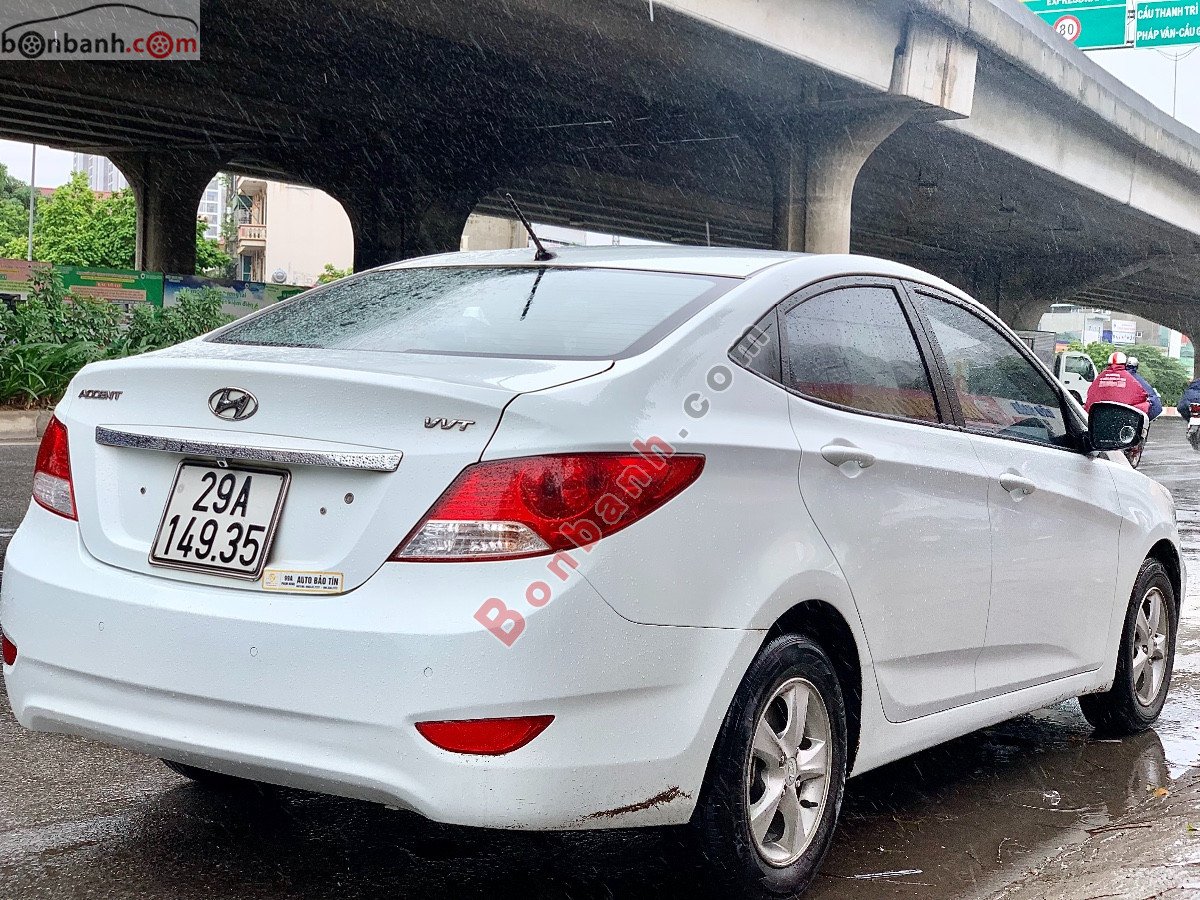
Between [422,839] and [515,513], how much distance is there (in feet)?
4.23

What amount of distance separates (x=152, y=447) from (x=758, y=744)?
1467 mm

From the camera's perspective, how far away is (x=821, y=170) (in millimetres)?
25703

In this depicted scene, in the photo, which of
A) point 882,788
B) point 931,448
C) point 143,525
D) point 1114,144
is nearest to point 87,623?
→ point 143,525

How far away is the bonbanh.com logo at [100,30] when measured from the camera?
877 inches

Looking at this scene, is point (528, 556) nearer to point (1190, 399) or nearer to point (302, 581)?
point (302, 581)

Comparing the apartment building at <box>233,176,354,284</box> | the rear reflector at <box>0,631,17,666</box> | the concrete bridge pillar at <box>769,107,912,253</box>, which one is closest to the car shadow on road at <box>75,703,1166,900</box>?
the rear reflector at <box>0,631,17,666</box>

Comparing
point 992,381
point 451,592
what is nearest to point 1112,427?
point 992,381

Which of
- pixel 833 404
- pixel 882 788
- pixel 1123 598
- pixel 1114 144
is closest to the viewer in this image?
pixel 833 404

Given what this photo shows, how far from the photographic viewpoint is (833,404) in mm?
3746

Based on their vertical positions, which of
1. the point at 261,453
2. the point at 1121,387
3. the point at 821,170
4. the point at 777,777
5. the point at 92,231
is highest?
the point at 821,170

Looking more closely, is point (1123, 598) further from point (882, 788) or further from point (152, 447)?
point (152, 447)

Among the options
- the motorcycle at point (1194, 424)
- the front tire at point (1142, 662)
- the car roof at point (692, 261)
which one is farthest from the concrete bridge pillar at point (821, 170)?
the car roof at point (692, 261)

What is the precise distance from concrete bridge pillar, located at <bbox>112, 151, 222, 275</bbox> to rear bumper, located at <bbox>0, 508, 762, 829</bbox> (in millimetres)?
35184

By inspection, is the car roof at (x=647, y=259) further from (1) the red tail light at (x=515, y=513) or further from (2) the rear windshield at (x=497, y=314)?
(1) the red tail light at (x=515, y=513)
